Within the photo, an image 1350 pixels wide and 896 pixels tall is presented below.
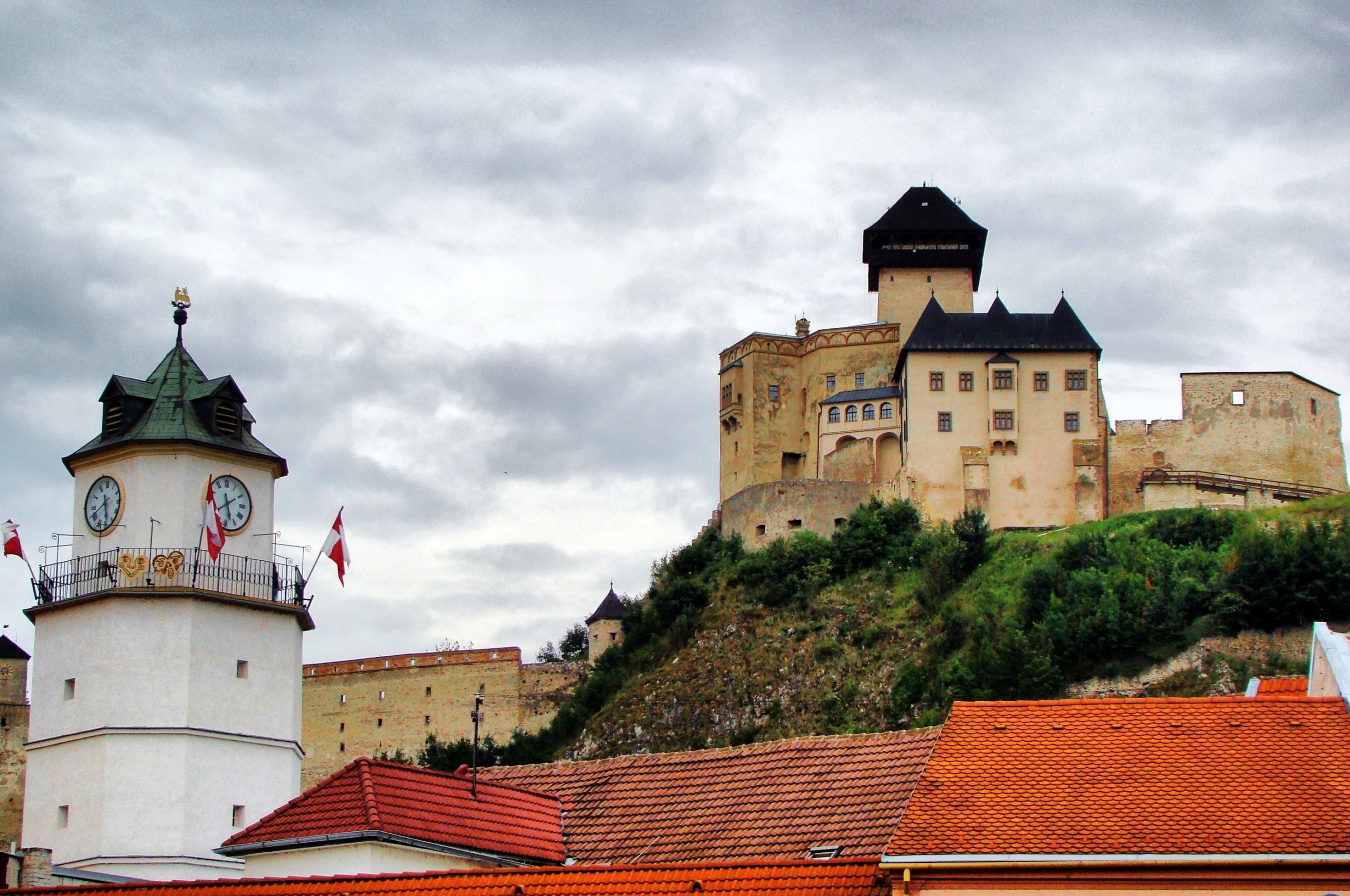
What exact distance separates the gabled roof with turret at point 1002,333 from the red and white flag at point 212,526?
4898 centimetres

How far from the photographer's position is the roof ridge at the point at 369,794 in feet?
84.6

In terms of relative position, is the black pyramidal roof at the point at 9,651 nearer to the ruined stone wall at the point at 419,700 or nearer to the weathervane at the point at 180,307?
the ruined stone wall at the point at 419,700

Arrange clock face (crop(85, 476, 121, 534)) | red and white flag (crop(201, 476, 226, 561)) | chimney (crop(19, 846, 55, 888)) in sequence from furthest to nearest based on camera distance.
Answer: clock face (crop(85, 476, 121, 534)), red and white flag (crop(201, 476, 226, 561)), chimney (crop(19, 846, 55, 888))

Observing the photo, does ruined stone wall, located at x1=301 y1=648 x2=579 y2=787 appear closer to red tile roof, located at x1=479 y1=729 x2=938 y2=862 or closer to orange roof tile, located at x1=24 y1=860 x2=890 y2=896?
red tile roof, located at x1=479 y1=729 x2=938 y2=862

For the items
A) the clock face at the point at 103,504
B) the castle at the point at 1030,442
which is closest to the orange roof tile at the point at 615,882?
the clock face at the point at 103,504

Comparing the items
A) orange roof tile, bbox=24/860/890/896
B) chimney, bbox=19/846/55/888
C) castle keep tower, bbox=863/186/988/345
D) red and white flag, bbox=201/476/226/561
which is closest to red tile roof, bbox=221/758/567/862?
orange roof tile, bbox=24/860/890/896

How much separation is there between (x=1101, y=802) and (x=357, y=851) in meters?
9.50

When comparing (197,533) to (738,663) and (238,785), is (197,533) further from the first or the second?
(738,663)

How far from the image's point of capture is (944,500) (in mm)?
79938

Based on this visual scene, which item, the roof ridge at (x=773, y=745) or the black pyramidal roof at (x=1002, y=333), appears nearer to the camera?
the roof ridge at (x=773, y=745)

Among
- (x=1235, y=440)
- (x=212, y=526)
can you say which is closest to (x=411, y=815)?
(x=212, y=526)

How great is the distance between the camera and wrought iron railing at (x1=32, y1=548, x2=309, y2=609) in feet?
117

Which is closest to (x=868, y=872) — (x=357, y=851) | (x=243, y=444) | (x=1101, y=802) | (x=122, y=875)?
(x=1101, y=802)

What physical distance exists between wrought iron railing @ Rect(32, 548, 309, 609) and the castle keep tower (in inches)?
2206
